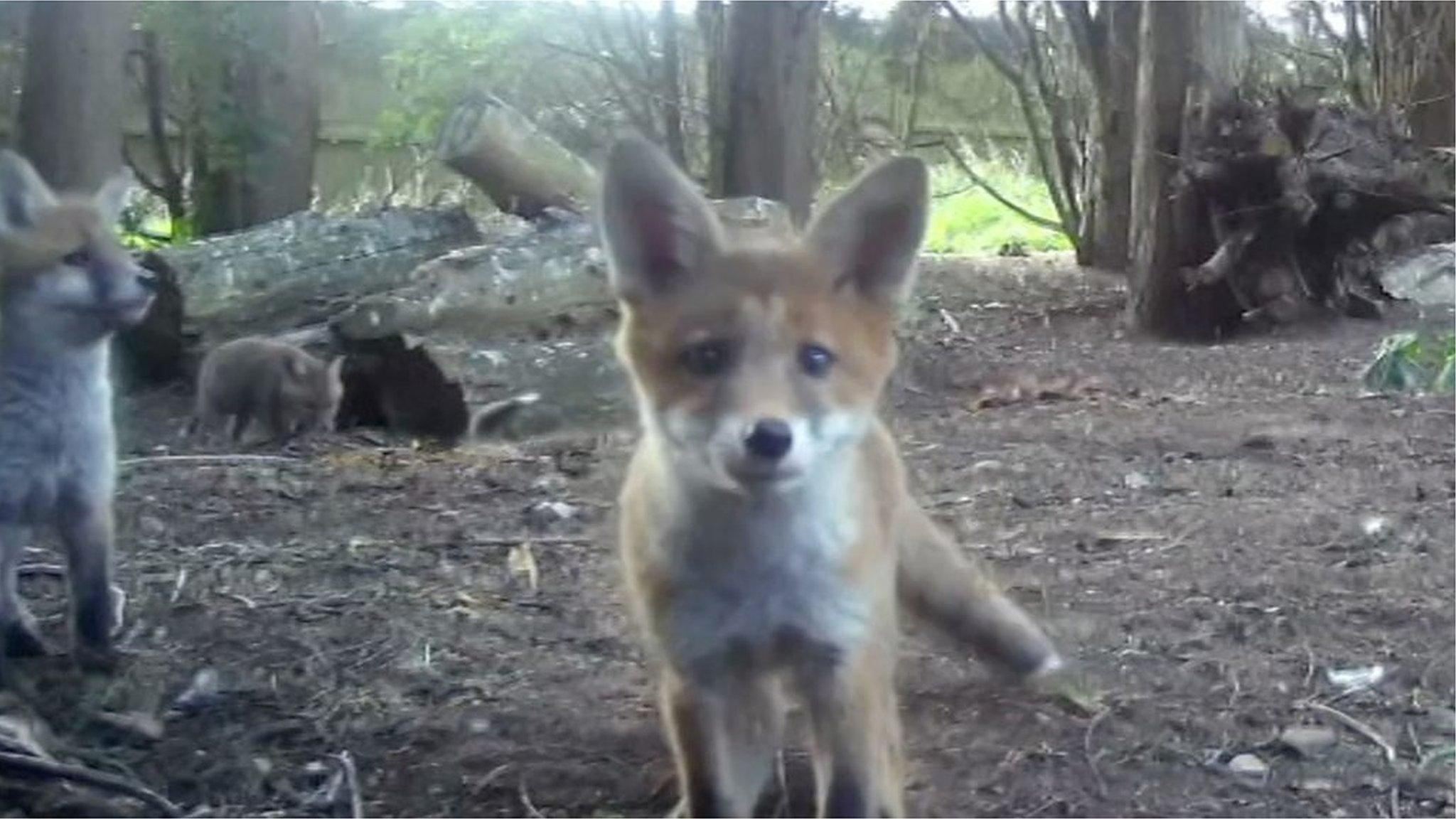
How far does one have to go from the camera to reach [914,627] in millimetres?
2629

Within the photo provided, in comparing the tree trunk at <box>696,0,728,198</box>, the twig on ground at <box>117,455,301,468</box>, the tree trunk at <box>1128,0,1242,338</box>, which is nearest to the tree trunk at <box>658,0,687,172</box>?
the tree trunk at <box>696,0,728,198</box>

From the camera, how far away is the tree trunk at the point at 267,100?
2.68m

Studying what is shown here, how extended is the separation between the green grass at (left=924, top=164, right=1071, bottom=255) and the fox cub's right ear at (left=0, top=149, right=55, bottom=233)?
1.11m

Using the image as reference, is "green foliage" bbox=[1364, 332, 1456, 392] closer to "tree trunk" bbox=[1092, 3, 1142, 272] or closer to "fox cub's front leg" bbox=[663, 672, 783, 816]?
"tree trunk" bbox=[1092, 3, 1142, 272]

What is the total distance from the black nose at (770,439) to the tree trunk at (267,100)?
1022 mm

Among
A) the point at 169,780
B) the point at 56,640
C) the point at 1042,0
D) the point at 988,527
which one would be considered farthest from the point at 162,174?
the point at 1042,0

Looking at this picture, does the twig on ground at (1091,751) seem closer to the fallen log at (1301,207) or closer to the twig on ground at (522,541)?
the twig on ground at (522,541)

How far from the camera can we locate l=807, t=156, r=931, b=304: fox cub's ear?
6.80 feet

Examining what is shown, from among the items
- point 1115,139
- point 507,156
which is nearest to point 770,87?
point 507,156

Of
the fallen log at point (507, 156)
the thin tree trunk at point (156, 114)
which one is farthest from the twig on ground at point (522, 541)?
the thin tree trunk at point (156, 114)

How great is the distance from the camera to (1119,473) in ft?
11.6

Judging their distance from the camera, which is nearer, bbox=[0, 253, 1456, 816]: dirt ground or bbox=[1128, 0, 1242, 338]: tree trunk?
bbox=[0, 253, 1456, 816]: dirt ground

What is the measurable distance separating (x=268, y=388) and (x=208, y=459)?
383 mm

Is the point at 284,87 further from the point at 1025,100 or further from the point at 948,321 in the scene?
the point at 948,321
